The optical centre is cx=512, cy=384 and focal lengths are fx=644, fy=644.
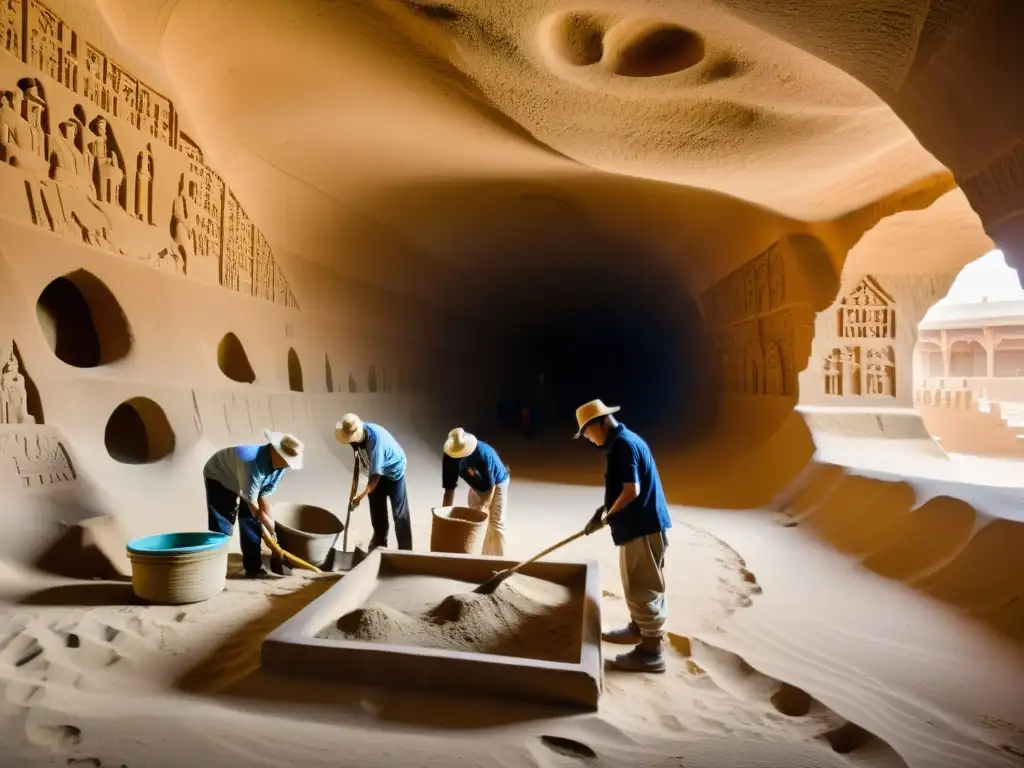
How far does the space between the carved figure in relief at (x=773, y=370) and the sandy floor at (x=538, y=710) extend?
5295mm

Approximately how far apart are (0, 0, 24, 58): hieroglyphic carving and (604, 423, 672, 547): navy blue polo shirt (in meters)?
6.03

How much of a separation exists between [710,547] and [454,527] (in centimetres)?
296

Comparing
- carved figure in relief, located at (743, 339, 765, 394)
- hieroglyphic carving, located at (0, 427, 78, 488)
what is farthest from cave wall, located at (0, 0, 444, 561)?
carved figure in relief, located at (743, 339, 765, 394)

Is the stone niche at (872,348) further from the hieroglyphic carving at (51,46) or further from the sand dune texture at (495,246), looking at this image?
the hieroglyphic carving at (51,46)

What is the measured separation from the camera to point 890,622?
4.62 metres

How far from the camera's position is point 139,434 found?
7246mm

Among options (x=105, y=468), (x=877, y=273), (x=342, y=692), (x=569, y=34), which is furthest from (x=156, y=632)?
(x=877, y=273)

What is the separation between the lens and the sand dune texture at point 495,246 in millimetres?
3129

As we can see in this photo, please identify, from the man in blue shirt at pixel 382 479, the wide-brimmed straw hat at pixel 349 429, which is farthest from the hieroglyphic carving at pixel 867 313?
the wide-brimmed straw hat at pixel 349 429

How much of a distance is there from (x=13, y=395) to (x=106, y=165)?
2581 millimetres

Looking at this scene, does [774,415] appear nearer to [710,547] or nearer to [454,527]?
[710,547]

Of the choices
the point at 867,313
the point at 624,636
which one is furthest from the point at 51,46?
the point at 867,313

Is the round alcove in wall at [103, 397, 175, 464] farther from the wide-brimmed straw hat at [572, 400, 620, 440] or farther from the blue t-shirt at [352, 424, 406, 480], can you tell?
the wide-brimmed straw hat at [572, 400, 620, 440]

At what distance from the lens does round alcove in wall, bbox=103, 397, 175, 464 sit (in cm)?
699
